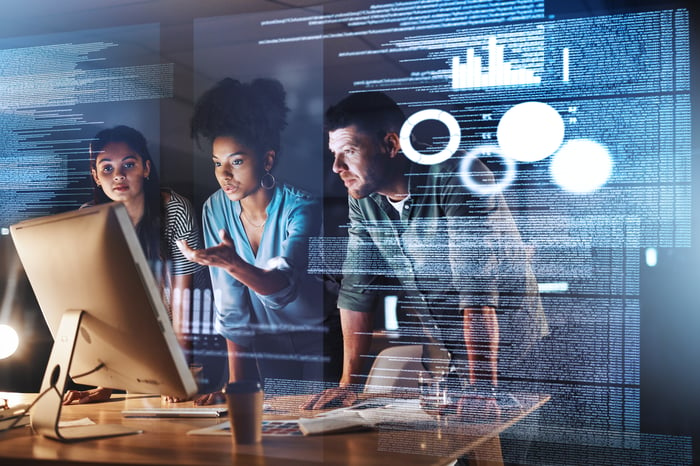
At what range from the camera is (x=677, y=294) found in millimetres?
1779

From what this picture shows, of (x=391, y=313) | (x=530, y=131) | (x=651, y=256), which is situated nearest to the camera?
(x=651, y=256)

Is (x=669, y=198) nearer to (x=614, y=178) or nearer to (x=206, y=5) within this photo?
(x=614, y=178)

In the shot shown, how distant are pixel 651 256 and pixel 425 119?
676 mm

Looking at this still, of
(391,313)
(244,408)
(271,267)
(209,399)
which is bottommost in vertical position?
(209,399)

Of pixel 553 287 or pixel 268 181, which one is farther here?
pixel 268 181

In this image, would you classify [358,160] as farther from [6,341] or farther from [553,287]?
[6,341]

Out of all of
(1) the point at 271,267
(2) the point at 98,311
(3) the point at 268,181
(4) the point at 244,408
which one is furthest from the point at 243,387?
(3) the point at 268,181

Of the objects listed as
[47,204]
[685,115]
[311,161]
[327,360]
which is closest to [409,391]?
[327,360]

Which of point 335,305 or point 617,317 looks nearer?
point 617,317

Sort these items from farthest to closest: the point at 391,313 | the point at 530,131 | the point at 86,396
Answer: the point at 86,396, the point at 391,313, the point at 530,131

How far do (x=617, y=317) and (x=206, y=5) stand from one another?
1.58m

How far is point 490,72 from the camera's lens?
6.08 ft

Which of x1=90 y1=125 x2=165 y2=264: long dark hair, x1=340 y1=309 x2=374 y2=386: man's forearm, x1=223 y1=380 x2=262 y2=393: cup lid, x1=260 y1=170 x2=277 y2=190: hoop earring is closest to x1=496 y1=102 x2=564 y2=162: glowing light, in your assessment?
x1=340 y1=309 x2=374 y2=386: man's forearm

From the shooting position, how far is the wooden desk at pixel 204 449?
132cm
